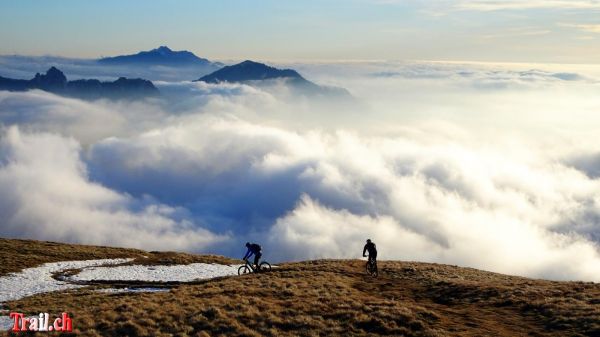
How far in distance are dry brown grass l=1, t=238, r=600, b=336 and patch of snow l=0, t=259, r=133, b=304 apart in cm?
262

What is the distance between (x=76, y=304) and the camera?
31.5 meters

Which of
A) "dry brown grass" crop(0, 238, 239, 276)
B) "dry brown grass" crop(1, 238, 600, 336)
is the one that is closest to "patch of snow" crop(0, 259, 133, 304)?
"dry brown grass" crop(0, 238, 239, 276)

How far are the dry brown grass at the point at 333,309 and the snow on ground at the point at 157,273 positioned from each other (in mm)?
6029

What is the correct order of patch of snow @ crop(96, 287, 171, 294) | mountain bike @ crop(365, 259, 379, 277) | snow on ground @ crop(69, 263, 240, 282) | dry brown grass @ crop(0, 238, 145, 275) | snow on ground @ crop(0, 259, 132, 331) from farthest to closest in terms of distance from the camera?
dry brown grass @ crop(0, 238, 145, 275), snow on ground @ crop(69, 263, 240, 282), mountain bike @ crop(365, 259, 379, 277), patch of snow @ crop(96, 287, 171, 294), snow on ground @ crop(0, 259, 132, 331)

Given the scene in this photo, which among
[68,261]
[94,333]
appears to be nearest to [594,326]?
[94,333]

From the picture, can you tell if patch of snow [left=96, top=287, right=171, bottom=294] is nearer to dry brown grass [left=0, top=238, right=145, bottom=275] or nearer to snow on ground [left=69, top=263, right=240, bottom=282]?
snow on ground [left=69, top=263, right=240, bottom=282]

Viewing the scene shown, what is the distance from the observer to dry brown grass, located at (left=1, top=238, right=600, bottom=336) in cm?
2378

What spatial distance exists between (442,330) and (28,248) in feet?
173

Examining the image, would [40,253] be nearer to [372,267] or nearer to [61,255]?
[61,255]

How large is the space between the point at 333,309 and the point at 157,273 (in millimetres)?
24825

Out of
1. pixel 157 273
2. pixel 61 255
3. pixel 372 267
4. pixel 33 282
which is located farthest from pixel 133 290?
pixel 61 255

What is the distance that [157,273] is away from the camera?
151ft

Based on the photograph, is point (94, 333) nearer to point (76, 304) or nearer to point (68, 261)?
point (76, 304)

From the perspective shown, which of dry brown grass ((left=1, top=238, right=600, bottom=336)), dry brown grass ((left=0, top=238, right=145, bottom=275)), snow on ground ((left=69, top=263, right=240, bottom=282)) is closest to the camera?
dry brown grass ((left=1, top=238, right=600, bottom=336))
